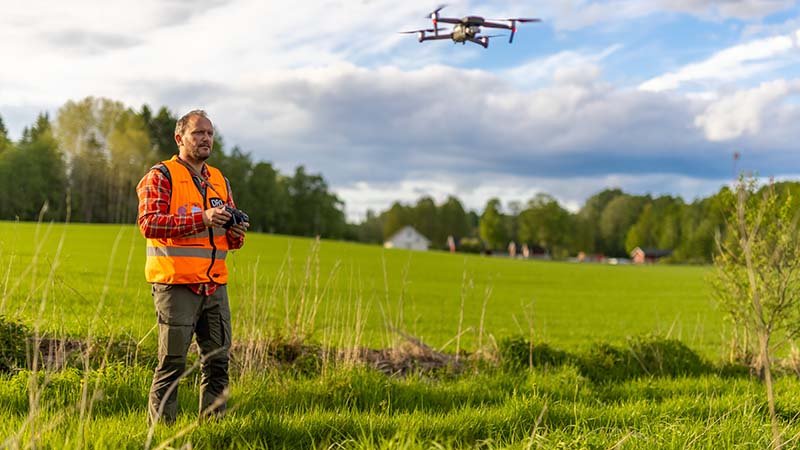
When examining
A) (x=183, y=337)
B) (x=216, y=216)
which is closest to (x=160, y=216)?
(x=216, y=216)

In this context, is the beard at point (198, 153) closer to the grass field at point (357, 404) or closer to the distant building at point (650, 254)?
the grass field at point (357, 404)

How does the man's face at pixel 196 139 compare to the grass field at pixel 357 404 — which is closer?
the grass field at pixel 357 404

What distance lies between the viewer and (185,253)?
196 inches

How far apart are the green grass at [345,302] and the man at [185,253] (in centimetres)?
44

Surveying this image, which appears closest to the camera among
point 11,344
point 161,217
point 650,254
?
point 161,217

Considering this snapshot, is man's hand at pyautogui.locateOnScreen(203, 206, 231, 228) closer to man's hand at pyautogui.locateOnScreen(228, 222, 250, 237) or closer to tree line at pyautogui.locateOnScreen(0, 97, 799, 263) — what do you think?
man's hand at pyautogui.locateOnScreen(228, 222, 250, 237)

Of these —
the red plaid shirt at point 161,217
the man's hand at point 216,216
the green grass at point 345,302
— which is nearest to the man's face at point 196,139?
the red plaid shirt at point 161,217

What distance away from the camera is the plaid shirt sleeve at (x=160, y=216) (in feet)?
16.0

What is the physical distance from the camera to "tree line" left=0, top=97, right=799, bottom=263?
46.4m

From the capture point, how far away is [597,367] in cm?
883

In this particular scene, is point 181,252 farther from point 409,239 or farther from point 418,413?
point 409,239

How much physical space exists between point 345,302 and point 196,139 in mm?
10277

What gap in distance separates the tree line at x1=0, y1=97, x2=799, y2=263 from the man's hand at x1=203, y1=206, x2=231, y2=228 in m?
8.59

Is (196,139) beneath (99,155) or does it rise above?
beneath
